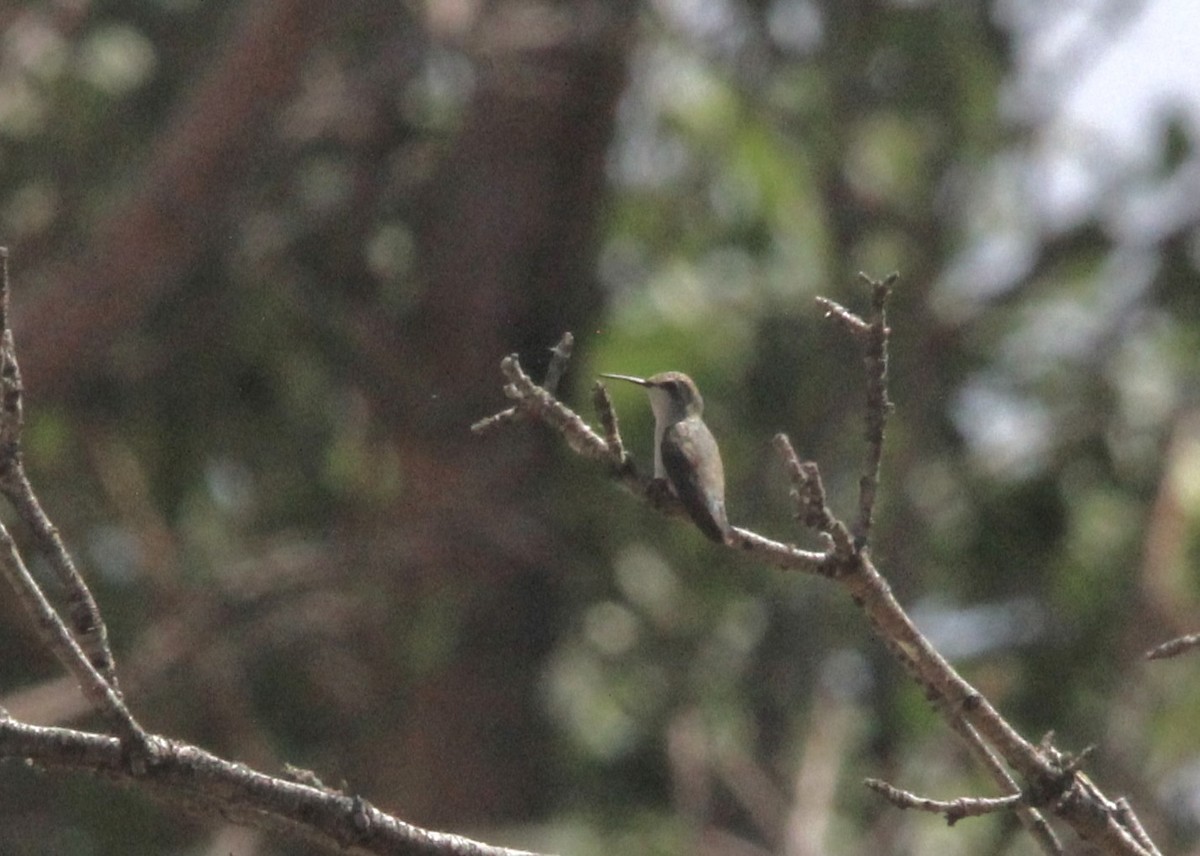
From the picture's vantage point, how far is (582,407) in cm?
983

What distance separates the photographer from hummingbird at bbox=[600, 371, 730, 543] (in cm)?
339

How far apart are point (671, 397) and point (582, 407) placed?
17.1ft

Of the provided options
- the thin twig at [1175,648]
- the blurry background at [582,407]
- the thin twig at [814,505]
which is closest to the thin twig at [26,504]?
the thin twig at [814,505]

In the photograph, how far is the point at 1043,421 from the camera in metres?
11.4

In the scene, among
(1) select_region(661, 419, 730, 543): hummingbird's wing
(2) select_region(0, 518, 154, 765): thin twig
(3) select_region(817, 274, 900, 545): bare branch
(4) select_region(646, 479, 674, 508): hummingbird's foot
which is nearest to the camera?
(2) select_region(0, 518, 154, 765): thin twig

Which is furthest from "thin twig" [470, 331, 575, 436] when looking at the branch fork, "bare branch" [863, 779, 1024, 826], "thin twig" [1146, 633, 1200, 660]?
"thin twig" [1146, 633, 1200, 660]

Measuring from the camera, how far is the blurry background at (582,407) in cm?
1054

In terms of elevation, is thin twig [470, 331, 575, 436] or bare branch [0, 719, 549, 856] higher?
thin twig [470, 331, 575, 436]

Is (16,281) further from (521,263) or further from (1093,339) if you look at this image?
(1093,339)

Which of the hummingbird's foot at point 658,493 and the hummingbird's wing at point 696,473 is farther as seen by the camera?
the hummingbird's wing at point 696,473

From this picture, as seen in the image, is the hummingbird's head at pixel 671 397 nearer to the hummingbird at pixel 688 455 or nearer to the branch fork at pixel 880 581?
the hummingbird at pixel 688 455

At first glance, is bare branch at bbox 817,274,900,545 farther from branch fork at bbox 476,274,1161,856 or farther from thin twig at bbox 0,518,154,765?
thin twig at bbox 0,518,154,765

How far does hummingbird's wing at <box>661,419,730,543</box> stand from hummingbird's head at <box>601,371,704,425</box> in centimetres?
13

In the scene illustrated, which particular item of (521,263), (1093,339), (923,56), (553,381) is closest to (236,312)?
(521,263)
